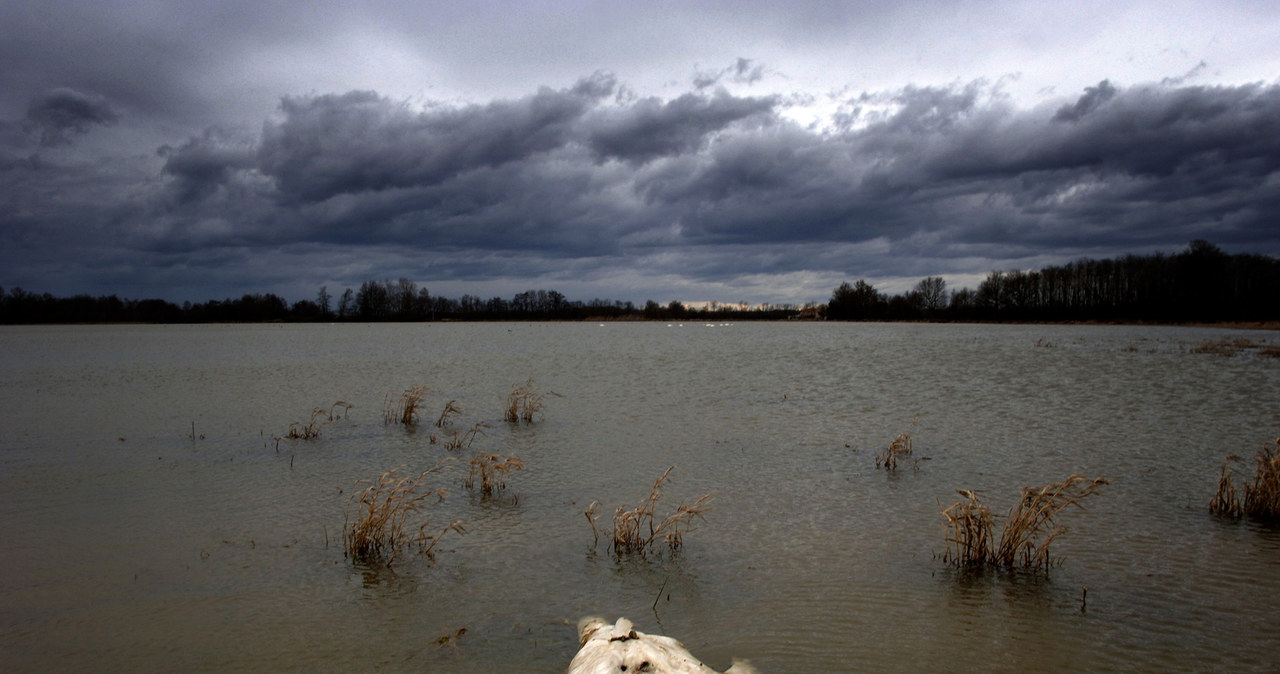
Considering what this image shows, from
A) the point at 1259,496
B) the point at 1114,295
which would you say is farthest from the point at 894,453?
the point at 1114,295

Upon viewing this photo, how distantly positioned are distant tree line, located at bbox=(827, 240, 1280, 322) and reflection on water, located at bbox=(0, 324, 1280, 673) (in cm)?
9474

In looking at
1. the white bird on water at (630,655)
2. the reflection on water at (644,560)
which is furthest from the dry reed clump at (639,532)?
the white bird on water at (630,655)

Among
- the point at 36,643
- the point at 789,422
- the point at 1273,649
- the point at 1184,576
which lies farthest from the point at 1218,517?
the point at 36,643

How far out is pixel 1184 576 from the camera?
6.66 metres

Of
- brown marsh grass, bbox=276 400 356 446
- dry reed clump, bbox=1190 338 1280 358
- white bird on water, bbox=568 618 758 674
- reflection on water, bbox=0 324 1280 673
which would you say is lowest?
reflection on water, bbox=0 324 1280 673

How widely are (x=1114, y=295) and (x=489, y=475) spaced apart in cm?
13877

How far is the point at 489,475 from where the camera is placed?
32.7ft

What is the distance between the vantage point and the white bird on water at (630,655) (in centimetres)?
414

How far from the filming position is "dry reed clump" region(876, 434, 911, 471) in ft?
37.1

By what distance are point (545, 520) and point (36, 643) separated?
4857 millimetres

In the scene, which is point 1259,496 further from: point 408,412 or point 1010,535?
point 408,412

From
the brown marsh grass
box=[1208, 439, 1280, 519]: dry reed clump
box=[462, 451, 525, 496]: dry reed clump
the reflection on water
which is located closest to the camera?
the reflection on water

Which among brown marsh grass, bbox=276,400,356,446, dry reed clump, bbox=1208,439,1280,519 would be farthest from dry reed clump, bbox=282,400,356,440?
dry reed clump, bbox=1208,439,1280,519

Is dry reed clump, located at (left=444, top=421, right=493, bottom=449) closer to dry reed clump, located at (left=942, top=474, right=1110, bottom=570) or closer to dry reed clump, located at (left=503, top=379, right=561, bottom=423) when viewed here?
dry reed clump, located at (left=503, top=379, right=561, bottom=423)
